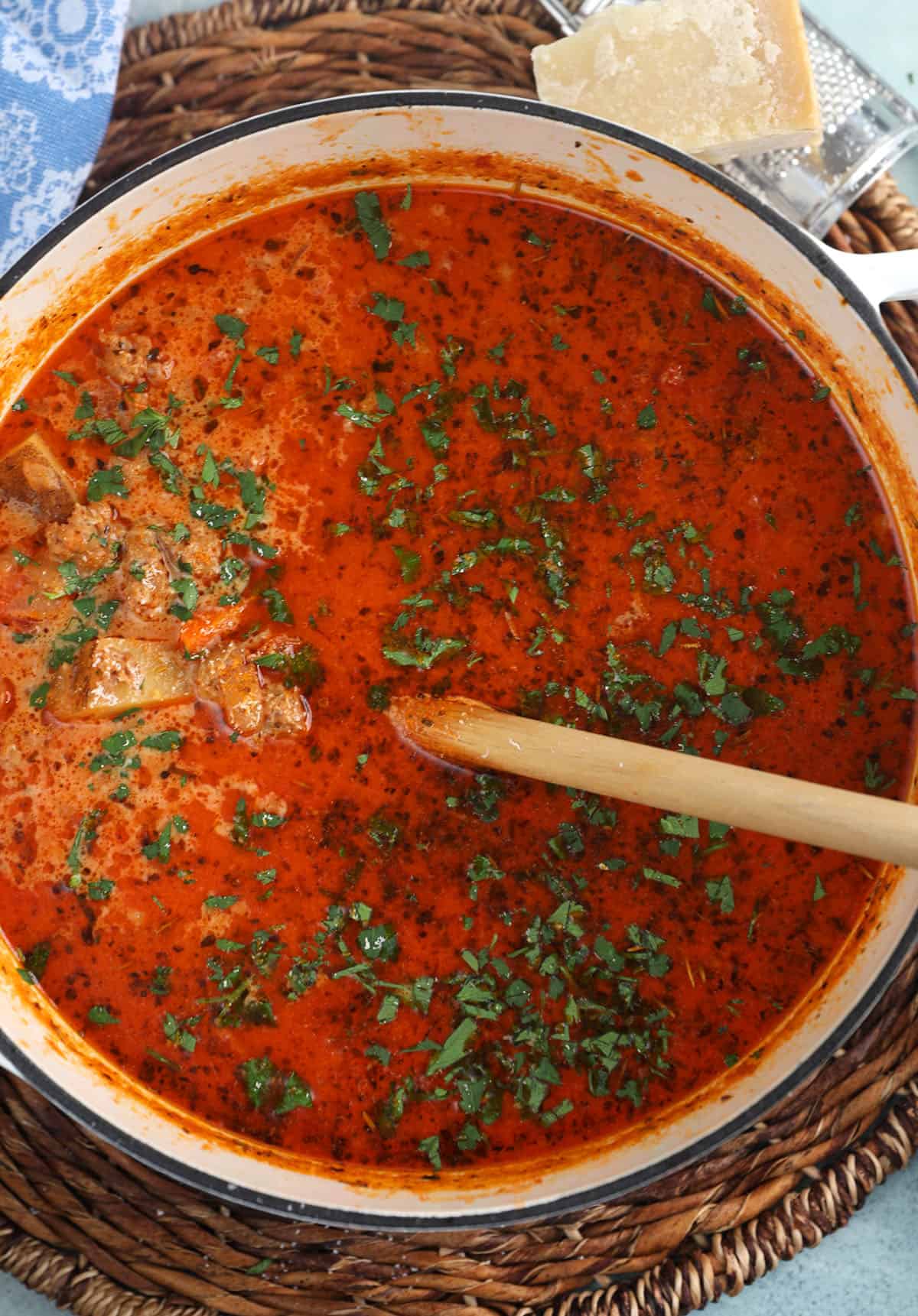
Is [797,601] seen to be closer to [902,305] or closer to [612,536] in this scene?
[612,536]

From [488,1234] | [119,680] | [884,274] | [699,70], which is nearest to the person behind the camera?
[884,274]

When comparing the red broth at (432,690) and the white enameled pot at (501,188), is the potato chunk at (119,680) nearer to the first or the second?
the red broth at (432,690)

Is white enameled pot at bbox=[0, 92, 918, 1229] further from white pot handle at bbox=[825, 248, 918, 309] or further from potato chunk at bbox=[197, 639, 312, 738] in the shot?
potato chunk at bbox=[197, 639, 312, 738]

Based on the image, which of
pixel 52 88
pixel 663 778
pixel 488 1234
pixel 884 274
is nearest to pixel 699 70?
pixel 884 274

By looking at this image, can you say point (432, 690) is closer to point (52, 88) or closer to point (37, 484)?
point (37, 484)

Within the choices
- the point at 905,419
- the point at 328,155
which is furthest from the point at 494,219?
the point at 905,419

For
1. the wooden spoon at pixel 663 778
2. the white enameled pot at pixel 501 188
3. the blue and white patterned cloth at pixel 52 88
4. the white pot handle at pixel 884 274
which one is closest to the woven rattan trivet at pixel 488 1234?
the white enameled pot at pixel 501 188

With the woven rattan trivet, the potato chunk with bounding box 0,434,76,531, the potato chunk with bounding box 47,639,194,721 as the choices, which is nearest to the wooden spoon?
the potato chunk with bounding box 47,639,194,721
